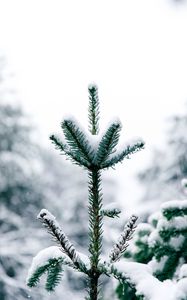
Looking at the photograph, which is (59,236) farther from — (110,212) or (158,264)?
(158,264)

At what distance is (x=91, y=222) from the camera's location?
5.33 ft

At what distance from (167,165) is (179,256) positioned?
577 centimetres

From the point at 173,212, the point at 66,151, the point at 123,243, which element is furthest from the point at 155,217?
the point at 66,151

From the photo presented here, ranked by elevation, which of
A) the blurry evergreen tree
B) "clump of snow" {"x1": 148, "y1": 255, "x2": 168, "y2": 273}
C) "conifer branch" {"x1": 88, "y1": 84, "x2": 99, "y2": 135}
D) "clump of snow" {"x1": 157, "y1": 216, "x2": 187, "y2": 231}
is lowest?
"conifer branch" {"x1": 88, "y1": 84, "x2": 99, "y2": 135}

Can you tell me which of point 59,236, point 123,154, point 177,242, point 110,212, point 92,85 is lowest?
point 59,236

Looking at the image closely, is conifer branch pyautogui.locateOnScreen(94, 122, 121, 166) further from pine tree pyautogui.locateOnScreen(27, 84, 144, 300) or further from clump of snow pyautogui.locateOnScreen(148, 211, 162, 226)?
clump of snow pyautogui.locateOnScreen(148, 211, 162, 226)

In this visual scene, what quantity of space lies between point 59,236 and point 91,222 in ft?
0.49

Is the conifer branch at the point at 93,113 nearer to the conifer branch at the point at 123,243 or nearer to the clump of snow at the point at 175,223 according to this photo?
the conifer branch at the point at 123,243

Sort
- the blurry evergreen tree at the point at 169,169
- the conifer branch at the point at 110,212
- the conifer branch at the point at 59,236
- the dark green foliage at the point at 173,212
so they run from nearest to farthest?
the conifer branch at the point at 59,236 → the conifer branch at the point at 110,212 → the dark green foliage at the point at 173,212 → the blurry evergreen tree at the point at 169,169

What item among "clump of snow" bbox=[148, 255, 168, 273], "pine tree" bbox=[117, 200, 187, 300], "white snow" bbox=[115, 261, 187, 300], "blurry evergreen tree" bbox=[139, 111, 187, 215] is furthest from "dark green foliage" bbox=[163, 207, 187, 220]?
"blurry evergreen tree" bbox=[139, 111, 187, 215]

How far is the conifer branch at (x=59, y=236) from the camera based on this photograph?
149 centimetres

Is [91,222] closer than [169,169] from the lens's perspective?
Yes

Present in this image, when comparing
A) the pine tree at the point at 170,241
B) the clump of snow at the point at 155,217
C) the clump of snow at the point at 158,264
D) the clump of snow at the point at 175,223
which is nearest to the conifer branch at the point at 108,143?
the pine tree at the point at 170,241

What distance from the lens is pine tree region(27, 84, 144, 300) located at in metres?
1.52
